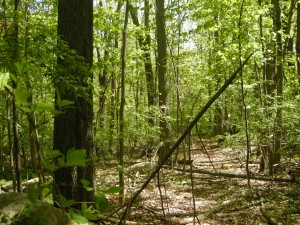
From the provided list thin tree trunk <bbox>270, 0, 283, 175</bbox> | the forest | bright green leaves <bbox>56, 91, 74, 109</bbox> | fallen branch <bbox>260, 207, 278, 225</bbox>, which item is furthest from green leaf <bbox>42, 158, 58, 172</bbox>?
thin tree trunk <bbox>270, 0, 283, 175</bbox>

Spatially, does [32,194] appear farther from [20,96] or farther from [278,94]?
[278,94]

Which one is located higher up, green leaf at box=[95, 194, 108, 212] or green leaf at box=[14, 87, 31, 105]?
green leaf at box=[14, 87, 31, 105]

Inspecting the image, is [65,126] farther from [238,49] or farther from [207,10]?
[207,10]

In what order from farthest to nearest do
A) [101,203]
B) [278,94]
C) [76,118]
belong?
[278,94]
[76,118]
[101,203]

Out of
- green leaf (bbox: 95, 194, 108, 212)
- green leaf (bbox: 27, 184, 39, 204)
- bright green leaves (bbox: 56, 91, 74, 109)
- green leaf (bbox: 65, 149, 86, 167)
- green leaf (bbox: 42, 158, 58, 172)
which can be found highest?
bright green leaves (bbox: 56, 91, 74, 109)

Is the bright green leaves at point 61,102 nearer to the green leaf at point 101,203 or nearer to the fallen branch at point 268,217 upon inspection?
the green leaf at point 101,203

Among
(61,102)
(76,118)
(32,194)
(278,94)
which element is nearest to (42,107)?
(61,102)

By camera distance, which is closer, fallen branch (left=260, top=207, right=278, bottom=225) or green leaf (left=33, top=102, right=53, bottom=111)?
green leaf (left=33, top=102, right=53, bottom=111)

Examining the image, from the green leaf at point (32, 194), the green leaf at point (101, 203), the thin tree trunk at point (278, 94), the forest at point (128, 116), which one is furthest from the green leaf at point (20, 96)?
the thin tree trunk at point (278, 94)

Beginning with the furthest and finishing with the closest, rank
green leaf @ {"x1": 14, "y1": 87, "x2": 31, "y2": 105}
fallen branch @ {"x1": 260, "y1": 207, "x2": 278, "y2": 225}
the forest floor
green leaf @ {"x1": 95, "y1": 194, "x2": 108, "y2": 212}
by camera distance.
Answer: the forest floor, fallen branch @ {"x1": 260, "y1": 207, "x2": 278, "y2": 225}, green leaf @ {"x1": 95, "y1": 194, "x2": 108, "y2": 212}, green leaf @ {"x1": 14, "y1": 87, "x2": 31, "y2": 105}

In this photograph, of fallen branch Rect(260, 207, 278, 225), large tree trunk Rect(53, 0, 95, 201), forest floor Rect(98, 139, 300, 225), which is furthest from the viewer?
forest floor Rect(98, 139, 300, 225)

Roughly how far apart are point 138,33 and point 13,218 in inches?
322

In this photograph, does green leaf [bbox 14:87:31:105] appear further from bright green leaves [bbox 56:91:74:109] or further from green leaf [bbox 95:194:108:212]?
green leaf [bbox 95:194:108:212]

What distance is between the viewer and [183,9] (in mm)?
10016
